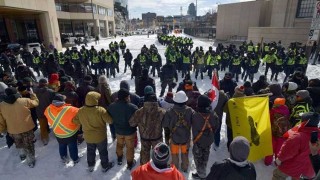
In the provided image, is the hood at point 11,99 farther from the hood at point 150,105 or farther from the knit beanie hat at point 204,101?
the knit beanie hat at point 204,101

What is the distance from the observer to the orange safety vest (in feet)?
15.7

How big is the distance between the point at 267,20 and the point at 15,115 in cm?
3519

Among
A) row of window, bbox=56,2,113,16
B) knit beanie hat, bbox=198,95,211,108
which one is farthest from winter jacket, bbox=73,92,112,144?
row of window, bbox=56,2,113,16

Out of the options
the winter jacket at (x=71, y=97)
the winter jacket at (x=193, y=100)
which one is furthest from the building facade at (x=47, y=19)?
the winter jacket at (x=193, y=100)

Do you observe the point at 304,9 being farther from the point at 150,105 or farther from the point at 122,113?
the point at 122,113

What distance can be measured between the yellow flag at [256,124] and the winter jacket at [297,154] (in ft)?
2.92

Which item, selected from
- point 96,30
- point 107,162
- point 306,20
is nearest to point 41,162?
point 107,162

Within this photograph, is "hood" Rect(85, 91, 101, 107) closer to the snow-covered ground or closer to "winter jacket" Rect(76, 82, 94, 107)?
the snow-covered ground

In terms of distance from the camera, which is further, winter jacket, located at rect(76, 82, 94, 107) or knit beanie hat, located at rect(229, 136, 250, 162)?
winter jacket, located at rect(76, 82, 94, 107)

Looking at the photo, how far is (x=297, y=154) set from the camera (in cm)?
363

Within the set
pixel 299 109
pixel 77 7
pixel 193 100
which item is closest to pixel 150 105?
pixel 193 100

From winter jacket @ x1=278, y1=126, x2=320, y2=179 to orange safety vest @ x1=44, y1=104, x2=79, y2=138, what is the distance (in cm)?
402

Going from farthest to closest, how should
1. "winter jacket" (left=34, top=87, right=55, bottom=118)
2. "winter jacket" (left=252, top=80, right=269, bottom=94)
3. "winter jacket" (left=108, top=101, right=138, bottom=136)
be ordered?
"winter jacket" (left=252, top=80, right=269, bottom=94)
"winter jacket" (left=34, top=87, right=55, bottom=118)
"winter jacket" (left=108, top=101, right=138, bottom=136)

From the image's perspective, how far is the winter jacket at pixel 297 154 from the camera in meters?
3.52
